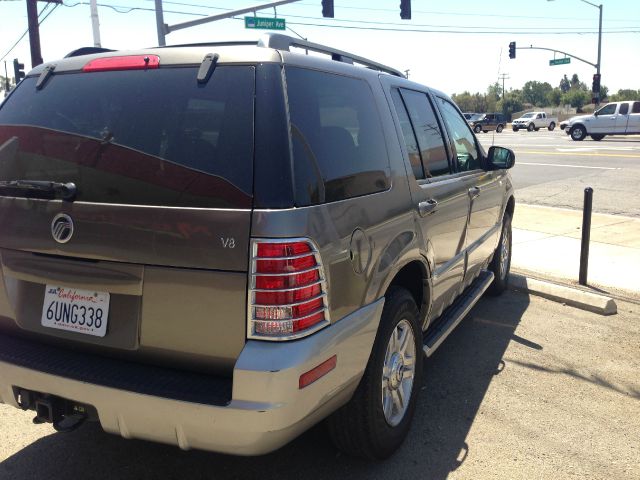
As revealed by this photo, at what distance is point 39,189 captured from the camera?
98.5 inches

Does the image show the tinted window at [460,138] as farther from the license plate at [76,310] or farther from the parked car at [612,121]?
the parked car at [612,121]

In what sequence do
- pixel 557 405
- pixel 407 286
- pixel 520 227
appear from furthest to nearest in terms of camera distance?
pixel 520 227, pixel 557 405, pixel 407 286

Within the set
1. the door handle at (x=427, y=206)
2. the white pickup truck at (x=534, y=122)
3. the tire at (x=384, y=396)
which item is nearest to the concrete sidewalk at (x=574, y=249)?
the door handle at (x=427, y=206)

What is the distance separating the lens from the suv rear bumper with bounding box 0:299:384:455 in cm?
213

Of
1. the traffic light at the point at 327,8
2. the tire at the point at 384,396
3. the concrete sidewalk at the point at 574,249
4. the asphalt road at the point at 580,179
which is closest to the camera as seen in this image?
the tire at the point at 384,396

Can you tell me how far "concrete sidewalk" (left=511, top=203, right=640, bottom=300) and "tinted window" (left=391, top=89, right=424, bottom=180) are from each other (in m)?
3.51

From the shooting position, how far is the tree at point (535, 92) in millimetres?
160250

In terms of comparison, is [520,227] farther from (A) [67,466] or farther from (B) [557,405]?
(A) [67,466]

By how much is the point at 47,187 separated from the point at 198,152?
70cm

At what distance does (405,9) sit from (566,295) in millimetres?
17645

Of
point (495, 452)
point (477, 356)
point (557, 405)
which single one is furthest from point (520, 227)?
point (495, 452)

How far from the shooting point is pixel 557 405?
3.65m

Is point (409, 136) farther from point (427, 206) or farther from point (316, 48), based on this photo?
point (316, 48)

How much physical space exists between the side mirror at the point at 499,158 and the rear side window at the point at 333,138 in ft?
7.19
